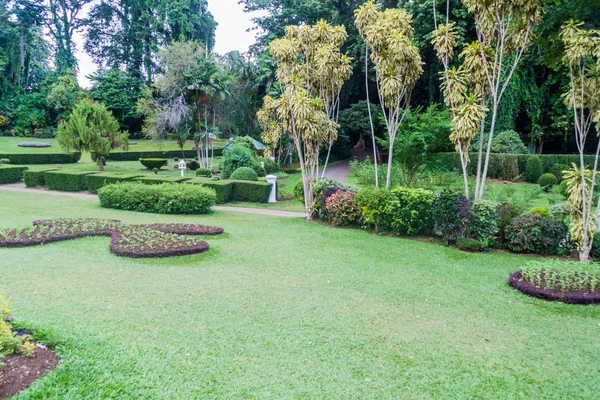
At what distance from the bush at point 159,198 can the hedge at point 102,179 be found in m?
2.67

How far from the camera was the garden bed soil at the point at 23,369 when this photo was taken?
328cm

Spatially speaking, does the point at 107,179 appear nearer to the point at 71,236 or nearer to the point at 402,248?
the point at 71,236

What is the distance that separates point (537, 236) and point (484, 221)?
1.18 m

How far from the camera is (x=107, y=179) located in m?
16.7

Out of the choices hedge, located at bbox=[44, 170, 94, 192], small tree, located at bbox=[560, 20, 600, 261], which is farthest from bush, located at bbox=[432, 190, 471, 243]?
hedge, located at bbox=[44, 170, 94, 192]

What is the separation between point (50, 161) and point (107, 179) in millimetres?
14457

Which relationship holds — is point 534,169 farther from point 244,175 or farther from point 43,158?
point 43,158

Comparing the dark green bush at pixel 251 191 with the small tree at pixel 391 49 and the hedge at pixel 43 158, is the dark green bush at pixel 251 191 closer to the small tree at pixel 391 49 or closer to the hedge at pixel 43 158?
the small tree at pixel 391 49

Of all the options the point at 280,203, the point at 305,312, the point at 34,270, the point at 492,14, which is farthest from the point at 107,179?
the point at 492,14

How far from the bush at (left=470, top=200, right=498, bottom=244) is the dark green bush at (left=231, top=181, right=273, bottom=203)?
9.14 m

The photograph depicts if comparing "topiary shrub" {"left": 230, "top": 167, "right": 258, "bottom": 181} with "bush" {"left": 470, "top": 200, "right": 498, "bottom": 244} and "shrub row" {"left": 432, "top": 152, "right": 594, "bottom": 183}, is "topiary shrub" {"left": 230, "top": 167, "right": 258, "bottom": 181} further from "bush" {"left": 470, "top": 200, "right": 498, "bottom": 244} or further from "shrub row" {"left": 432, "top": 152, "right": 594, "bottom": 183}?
"bush" {"left": 470, "top": 200, "right": 498, "bottom": 244}

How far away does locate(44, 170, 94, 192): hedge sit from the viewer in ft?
58.2

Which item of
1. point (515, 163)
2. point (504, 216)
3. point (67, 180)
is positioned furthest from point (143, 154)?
point (504, 216)

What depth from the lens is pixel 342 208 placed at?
1191 cm
